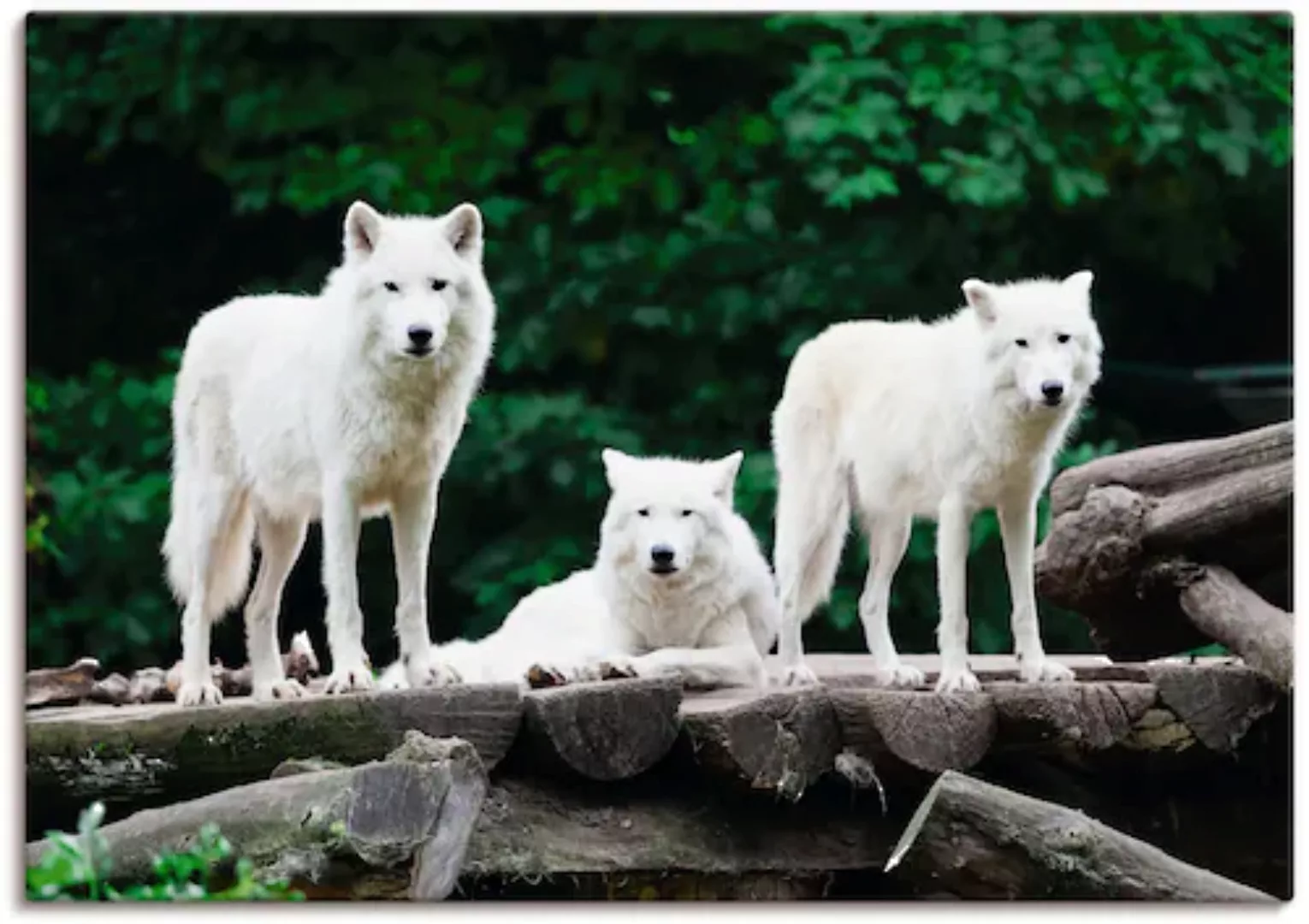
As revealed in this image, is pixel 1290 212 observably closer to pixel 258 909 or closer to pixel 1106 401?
pixel 1106 401

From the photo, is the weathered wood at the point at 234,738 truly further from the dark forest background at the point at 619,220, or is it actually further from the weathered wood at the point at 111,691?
the dark forest background at the point at 619,220

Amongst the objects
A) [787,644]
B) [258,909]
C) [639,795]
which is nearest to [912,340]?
[787,644]

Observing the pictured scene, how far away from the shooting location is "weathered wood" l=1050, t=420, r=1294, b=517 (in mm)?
5410

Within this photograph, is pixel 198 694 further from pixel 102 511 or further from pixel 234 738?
pixel 102 511

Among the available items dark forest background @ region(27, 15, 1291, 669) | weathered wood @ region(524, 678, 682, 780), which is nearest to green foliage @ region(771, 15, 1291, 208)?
dark forest background @ region(27, 15, 1291, 669)

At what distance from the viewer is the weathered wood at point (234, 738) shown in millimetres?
4656

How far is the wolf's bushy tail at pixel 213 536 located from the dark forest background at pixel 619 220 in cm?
76

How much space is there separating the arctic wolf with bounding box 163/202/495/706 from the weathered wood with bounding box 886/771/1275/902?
1.23 metres

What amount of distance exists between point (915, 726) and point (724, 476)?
1045mm

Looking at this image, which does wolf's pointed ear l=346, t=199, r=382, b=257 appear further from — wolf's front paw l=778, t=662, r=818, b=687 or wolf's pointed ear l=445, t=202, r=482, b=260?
A: wolf's front paw l=778, t=662, r=818, b=687

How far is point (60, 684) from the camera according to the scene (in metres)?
5.34

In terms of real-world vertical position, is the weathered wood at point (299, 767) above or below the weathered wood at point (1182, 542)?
below

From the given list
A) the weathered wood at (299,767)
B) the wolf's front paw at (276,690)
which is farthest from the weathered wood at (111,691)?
the weathered wood at (299,767)

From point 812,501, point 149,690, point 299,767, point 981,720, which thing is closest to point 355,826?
point 299,767
